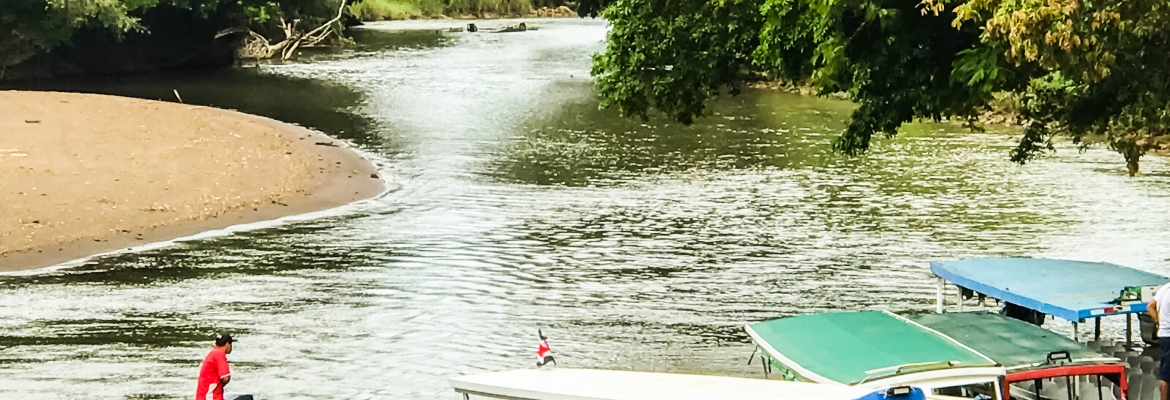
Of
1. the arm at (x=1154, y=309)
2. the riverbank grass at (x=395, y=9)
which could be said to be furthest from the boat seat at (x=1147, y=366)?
the riverbank grass at (x=395, y=9)

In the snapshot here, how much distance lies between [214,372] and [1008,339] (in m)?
8.42

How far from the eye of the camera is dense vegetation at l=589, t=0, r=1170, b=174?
46.3ft

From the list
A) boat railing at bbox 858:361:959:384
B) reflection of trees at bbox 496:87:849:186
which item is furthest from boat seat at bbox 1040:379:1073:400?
reflection of trees at bbox 496:87:849:186

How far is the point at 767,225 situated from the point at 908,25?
13.7m

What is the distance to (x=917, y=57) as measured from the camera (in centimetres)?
1792

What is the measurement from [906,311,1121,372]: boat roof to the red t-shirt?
7573mm

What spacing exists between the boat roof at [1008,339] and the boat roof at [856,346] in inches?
13.2

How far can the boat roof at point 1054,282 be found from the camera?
14055 millimetres

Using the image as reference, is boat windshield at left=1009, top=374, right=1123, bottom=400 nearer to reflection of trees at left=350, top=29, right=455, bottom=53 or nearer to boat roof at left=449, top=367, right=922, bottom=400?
boat roof at left=449, top=367, right=922, bottom=400

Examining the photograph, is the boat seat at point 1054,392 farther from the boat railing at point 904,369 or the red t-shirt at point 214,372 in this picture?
the red t-shirt at point 214,372

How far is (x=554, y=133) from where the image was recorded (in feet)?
164

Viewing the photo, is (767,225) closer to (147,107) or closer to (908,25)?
(908,25)

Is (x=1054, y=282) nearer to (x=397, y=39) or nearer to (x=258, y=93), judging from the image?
(x=258, y=93)

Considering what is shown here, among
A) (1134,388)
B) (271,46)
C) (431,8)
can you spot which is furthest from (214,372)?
(431,8)
